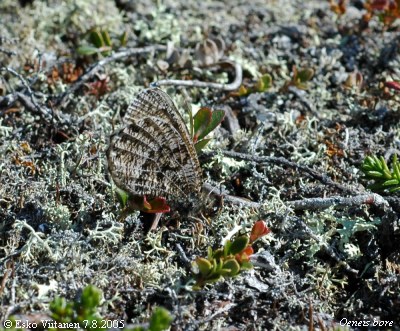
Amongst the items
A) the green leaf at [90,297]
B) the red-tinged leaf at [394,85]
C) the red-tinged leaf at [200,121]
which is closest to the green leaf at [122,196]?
the red-tinged leaf at [200,121]

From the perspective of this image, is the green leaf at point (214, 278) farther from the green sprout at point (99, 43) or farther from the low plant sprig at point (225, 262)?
the green sprout at point (99, 43)

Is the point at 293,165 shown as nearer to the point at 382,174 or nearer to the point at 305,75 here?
A: the point at 382,174

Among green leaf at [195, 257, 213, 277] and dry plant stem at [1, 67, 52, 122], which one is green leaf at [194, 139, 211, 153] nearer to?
green leaf at [195, 257, 213, 277]

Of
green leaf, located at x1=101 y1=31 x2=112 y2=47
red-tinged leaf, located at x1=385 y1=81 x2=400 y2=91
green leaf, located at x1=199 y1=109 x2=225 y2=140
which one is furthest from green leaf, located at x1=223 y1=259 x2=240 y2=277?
green leaf, located at x1=101 y1=31 x2=112 y2=47

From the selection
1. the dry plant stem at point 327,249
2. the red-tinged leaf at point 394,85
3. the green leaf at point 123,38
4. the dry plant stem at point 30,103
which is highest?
the red-tinged leaf at point 394,85

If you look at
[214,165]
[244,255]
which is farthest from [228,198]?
[244,255]

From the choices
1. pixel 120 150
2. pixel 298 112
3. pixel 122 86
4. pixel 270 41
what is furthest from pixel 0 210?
pixel 270 41
